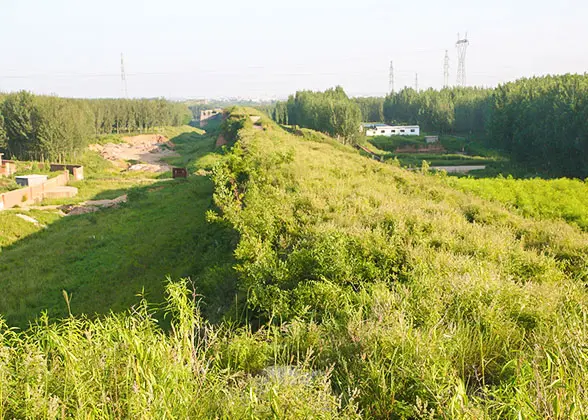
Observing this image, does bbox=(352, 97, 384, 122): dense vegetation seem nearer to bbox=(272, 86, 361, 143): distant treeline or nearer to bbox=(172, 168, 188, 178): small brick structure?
bbox=(272, 86, 361, 143): distant treeline

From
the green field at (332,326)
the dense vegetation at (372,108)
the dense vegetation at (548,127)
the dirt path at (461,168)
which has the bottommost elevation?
the dirt path at (461,168)

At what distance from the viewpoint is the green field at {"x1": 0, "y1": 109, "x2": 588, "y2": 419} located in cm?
328

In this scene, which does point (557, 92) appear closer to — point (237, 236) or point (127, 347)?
point (237, 236)

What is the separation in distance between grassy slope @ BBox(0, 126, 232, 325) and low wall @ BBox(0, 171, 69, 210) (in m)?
2.18

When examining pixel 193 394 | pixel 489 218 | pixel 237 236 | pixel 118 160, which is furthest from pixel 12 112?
pixel 193 394

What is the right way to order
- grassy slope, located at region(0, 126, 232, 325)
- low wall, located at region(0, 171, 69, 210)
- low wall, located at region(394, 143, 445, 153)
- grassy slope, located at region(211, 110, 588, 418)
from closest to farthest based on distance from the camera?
grassy slope, located at region(211, 110, 588, 418) → grassy slope, located at region(0, 126, 232, 325) → low wall, located at region(0, 171, 69, 210) → low wall, located at region(394, 143, 445, 153)

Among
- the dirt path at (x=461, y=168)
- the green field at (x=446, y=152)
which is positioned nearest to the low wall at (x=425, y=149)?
the green field at (x=446, y=152)

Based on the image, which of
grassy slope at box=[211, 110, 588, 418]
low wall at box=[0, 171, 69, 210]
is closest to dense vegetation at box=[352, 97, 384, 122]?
low wall at box=[0, 171, 69, 210]

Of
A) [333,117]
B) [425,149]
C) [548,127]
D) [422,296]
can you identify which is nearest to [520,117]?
[548,127]

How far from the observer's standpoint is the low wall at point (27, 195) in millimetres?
23906

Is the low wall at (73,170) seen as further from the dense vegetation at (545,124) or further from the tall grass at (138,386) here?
the dense vegetation at (545,124)

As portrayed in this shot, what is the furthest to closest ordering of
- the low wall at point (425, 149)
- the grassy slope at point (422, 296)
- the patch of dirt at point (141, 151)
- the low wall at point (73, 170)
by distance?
the low wall at point (425, 149) < the patch of dirt at point (141, 151) < the low wall at point (73, 170) < the grassy slope at point (422, 296)

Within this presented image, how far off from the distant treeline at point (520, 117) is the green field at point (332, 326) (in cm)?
2757

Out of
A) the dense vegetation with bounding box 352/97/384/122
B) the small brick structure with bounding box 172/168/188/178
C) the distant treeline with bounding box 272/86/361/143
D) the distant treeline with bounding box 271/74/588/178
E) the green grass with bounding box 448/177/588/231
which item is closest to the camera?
the green grass with bounding box 448/177/588/231
